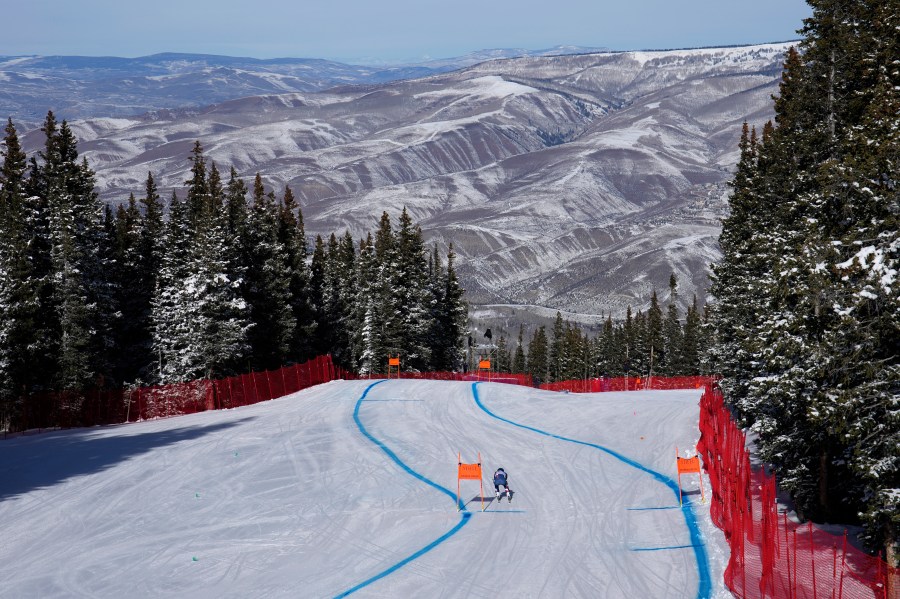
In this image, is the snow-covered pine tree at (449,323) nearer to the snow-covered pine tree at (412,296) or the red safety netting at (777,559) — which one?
the snow-covered pine tree at (412,296)

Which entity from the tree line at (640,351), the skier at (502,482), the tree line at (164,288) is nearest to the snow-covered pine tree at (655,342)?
the tree line at (640,351)

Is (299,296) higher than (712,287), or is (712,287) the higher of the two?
(299,296)

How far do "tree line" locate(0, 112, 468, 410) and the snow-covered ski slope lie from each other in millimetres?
11261

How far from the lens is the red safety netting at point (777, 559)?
16.0 m

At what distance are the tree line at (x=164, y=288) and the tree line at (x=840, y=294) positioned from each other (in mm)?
30199

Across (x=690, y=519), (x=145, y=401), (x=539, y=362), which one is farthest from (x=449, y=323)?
(x=539, y=362)

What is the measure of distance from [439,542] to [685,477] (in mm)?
10313

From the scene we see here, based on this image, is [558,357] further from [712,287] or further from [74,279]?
[74,279]

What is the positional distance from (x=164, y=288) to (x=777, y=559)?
47184 millimetres

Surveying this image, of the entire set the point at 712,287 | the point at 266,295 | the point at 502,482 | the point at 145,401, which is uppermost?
the point at 266,295

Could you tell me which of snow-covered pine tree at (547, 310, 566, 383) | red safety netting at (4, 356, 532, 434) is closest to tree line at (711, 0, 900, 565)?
red safety netting at (4, 356, 532, 434)

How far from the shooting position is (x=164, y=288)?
5806cm

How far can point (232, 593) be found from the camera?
17.6 metres

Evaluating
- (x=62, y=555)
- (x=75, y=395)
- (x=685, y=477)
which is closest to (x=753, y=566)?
(x=685, y=477)
